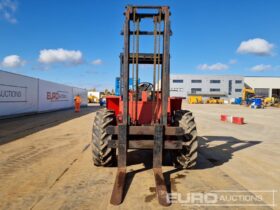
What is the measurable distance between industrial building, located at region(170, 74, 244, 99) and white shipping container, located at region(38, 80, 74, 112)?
5969 cm

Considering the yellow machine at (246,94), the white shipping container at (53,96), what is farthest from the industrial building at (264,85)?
the white shipping container at (53,96)

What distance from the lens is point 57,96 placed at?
30.7 metres

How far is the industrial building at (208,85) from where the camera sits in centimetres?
9219

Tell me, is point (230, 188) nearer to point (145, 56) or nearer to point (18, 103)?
point (145, 56)

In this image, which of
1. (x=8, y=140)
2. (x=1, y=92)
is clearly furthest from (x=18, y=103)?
(x=8, y=140)

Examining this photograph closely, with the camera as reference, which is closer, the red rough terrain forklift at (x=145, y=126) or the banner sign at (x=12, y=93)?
the red rough terrain forklift at (x=145, y=126)

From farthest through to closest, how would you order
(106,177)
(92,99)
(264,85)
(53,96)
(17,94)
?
(264,85) < (92,99) < (53,96) < (17,94) < (106,177)

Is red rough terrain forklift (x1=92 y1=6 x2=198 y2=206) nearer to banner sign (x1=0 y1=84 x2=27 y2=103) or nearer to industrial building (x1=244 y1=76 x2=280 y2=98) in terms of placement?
banner sign (x1=0 y1=84 x2=27 y2=103)

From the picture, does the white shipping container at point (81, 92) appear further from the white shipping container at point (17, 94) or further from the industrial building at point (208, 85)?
the industrial building at point (208, 85)

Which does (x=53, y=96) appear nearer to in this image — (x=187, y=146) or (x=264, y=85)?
(x=187, y=146)

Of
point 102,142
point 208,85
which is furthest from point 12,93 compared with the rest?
point 208,85

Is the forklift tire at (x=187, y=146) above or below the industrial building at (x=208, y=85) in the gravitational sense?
below

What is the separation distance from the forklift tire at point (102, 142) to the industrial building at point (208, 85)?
86276mm

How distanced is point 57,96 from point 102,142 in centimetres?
2623
